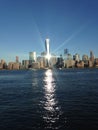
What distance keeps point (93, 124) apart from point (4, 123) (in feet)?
51.0

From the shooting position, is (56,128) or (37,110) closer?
(56,128)

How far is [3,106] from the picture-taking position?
55781 mm

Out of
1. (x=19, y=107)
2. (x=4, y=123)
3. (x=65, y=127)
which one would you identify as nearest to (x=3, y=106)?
(x=19, y=107)

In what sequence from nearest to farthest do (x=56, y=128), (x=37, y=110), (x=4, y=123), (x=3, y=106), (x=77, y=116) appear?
(x=56, y=128), (x=4, y=123), (x=77, y=116), (x=37, y=110), (x=3, y=106)

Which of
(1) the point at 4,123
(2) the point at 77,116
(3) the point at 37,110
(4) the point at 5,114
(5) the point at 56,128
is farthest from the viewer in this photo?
(3) the point at 37,110

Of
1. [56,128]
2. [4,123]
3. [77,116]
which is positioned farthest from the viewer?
[77,116]

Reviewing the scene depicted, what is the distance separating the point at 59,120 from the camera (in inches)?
1626

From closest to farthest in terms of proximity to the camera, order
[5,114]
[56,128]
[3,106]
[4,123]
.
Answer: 1. [56,128]
2. [4,123]
3. [5,114]
4. [3,106]

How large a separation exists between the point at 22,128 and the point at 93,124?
11935mm

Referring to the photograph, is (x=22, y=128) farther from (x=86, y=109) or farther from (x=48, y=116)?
(x=86, y=109)

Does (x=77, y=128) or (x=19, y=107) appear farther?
(x=19, y=107)

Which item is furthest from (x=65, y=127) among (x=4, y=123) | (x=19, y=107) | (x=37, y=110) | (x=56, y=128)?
(x=19, y=107)

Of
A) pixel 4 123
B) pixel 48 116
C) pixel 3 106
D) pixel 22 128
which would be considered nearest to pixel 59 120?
pixel 48 116

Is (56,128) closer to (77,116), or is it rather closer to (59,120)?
(59,120)
